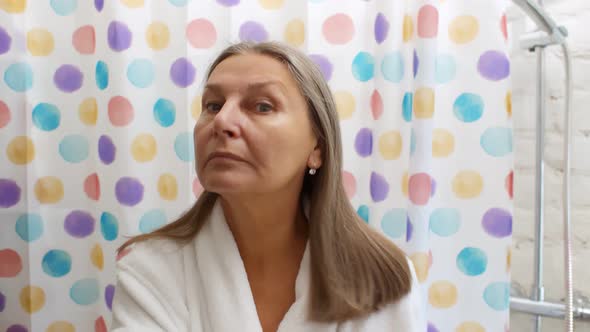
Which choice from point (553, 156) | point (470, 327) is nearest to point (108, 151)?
point (470, 327)

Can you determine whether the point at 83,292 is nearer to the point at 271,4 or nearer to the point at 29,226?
the point at 29,226

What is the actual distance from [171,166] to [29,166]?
0.29 metres

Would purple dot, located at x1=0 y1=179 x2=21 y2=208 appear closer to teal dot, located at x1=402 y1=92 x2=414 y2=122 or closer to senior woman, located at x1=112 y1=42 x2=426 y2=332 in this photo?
senior woman, located at x1=112 y1=42 x2=426 y2=332

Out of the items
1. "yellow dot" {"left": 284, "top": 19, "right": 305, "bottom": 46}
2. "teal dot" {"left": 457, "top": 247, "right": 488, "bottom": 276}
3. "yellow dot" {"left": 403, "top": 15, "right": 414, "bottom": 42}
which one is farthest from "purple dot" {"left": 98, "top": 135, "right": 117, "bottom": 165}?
"teal dot" {"left": 457, "top": 247, "right": 488, "bottom": 276}

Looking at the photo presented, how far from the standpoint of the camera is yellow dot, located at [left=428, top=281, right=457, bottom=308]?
1147 millimetres

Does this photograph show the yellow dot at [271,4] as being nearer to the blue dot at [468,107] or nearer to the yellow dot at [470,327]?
the blue dot at [468,107]

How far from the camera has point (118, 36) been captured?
1115 mm

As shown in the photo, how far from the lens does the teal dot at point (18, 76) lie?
1136mm

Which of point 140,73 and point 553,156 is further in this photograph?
point 553,156

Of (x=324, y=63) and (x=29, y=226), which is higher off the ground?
(x=324, y=63)

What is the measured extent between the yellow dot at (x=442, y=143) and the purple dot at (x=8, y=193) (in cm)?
87

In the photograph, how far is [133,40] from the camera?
1.13m

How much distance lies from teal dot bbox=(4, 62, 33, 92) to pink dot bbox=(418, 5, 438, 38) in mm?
809

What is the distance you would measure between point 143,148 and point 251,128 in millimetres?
385
